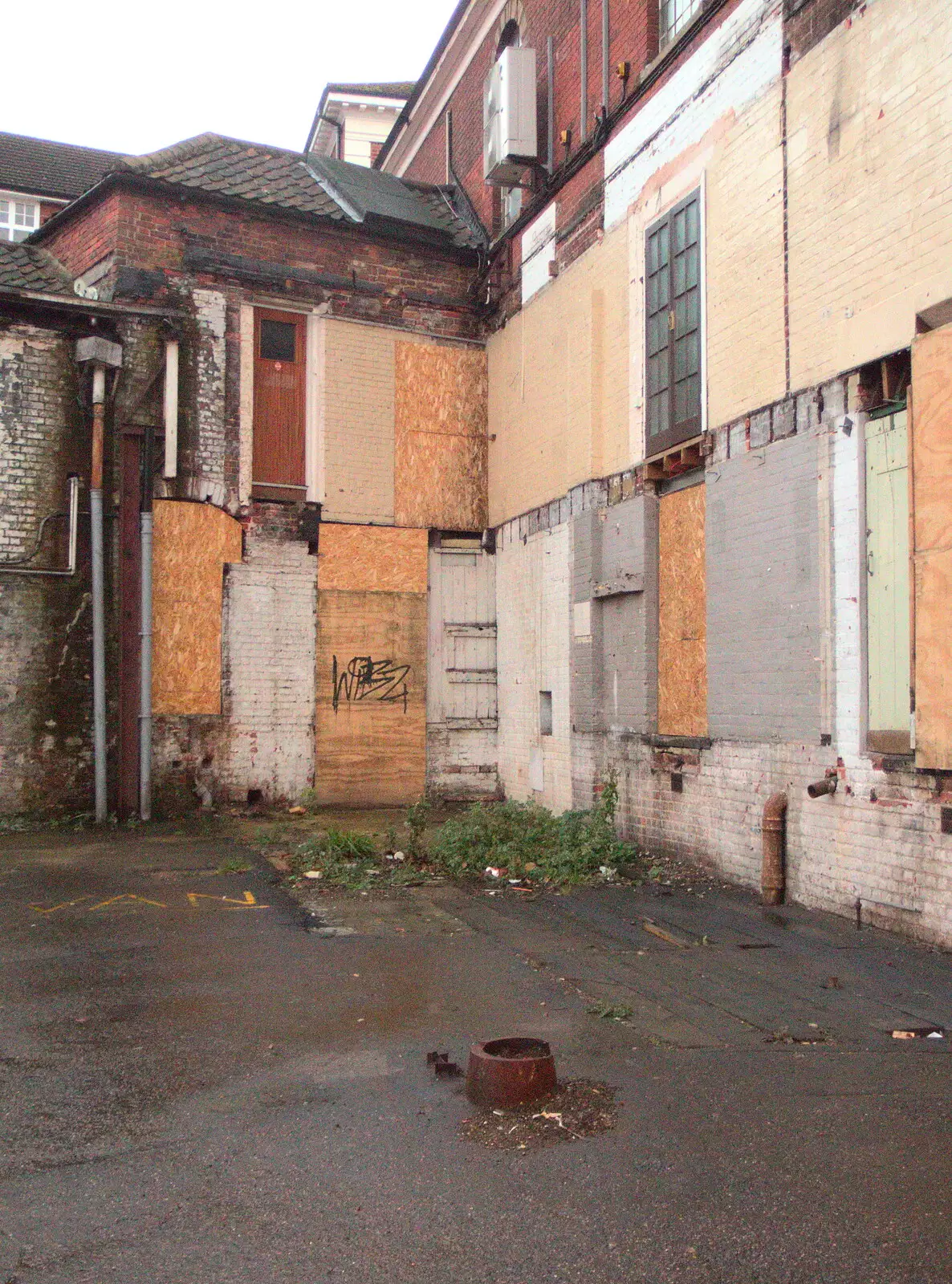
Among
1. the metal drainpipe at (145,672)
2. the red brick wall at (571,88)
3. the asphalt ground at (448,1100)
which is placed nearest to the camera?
the asphalt ground at (448,1100)

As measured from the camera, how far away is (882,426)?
725 centimetres

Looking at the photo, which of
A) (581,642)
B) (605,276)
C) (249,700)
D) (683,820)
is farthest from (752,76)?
(249,700)

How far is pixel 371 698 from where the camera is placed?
13.2 meters

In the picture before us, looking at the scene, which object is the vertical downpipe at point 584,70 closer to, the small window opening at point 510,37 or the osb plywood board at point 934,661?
the small window opening at point 510,37

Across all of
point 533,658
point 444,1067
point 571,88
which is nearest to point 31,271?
point 571,88

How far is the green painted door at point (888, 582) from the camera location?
7.00 m

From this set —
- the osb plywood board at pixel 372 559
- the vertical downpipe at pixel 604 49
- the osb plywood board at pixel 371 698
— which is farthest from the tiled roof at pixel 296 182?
the osb plywood board at pixel 371 698

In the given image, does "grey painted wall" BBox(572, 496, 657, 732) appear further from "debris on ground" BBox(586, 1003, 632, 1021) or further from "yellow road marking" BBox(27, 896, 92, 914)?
"yellow road marking" BBox(27, 896, 92, 914)

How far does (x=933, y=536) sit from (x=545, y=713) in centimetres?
642

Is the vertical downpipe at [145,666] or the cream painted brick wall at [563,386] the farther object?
the vertical downpipe at [145,666]

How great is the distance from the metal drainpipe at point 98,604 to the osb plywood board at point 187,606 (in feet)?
1.97

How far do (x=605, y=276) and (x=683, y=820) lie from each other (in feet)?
18.7

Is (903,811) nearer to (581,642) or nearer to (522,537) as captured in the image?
(581,642)

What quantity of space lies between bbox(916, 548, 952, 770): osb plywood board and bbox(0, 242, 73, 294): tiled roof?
385 inches
